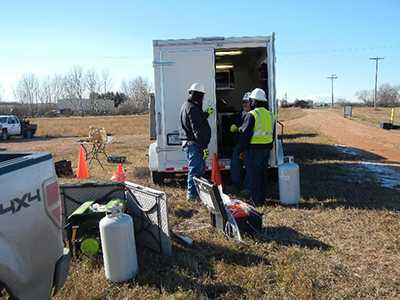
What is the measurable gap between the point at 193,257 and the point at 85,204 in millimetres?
1457

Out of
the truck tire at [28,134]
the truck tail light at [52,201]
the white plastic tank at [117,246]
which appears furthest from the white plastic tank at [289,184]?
the truck tire at [28,134]

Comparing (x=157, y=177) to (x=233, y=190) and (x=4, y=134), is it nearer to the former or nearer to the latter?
(x=233, y=190)

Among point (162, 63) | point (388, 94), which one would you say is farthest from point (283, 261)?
point (388, 94)

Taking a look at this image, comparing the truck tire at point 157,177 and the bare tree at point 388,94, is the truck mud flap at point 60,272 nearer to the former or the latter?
the truck tire at point 157,177

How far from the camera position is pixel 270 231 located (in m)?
6.64

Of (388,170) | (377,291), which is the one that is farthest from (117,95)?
(377,291)

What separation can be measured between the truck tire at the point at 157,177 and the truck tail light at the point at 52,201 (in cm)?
669

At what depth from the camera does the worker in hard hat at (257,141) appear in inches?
326

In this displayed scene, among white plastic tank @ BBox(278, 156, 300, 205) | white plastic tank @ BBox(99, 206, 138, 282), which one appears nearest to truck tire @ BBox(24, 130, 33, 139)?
white plastic tank @ BBox(278, 156, 300, 205)

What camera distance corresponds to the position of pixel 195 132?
328 inches

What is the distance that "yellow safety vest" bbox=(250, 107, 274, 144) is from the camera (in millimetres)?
8266

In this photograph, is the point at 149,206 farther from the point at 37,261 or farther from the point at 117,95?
the point at 117,95

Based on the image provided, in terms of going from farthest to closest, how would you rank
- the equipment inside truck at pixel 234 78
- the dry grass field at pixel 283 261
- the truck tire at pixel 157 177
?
the equipment inside truck at pixel 234 78, the truck tire at pixel 157 177, the dry grass field at pixel 283 261

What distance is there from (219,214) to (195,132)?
214 cm
